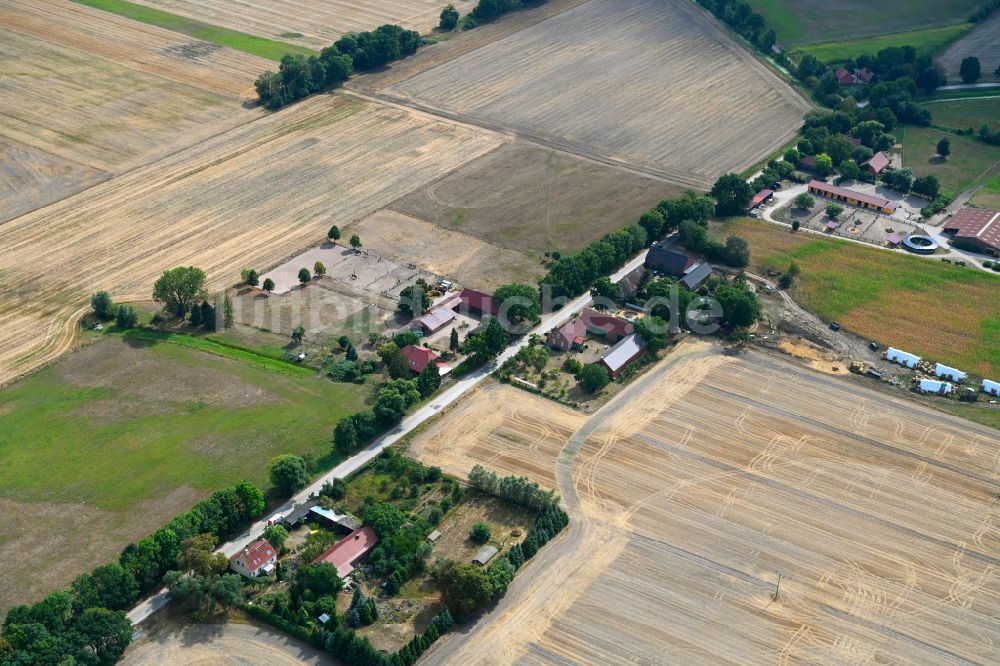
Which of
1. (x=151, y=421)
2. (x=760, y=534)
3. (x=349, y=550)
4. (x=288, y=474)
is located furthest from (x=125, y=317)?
(x=760, y=534)

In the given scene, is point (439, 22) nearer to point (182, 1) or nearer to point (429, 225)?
point (182, 1)

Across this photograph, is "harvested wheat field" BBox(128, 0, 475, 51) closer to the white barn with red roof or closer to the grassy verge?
the grassy verge

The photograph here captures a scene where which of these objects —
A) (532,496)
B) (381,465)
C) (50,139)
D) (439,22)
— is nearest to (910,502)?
(532,496)

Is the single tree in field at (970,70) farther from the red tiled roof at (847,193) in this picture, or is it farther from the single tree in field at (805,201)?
the single tree in field at (805,201)

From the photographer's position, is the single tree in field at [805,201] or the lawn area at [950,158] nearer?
the single tree in field at [805,201]

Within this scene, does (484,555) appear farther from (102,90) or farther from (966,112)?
(966,112)

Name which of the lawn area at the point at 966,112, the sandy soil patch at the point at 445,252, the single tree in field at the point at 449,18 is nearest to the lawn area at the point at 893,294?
the sandy soil patch at the point at 445,252
